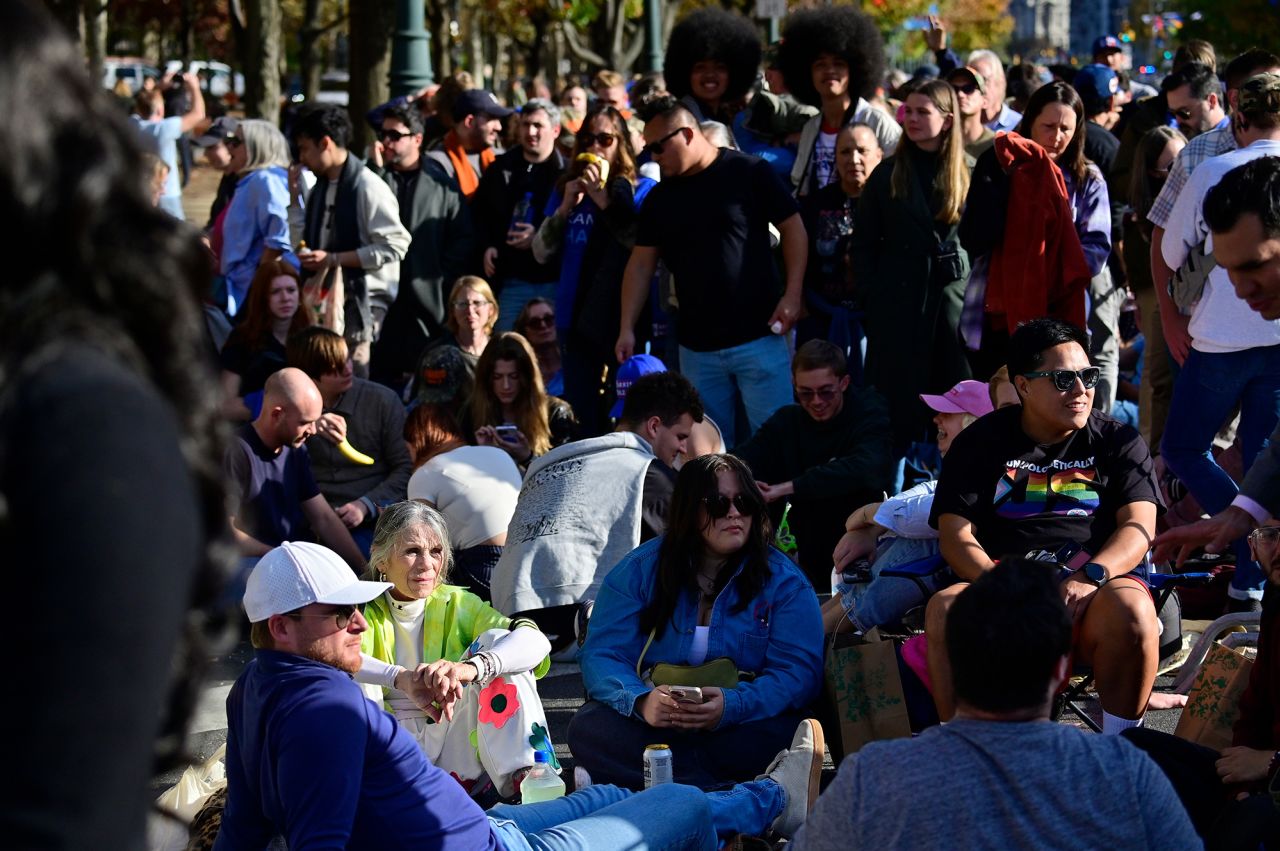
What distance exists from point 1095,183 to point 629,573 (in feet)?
11.7

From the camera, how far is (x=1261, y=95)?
19.2 feet

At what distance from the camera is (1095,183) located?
7559 mm

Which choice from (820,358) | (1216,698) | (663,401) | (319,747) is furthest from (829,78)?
(319,747)

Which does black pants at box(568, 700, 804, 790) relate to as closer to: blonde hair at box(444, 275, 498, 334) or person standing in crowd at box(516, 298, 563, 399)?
blonde hair at box(444, 275, 498, 334)

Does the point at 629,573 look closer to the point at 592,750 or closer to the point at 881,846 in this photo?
the point at 592,750

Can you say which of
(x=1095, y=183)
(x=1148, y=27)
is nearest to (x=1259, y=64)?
(x=1095, y=183)

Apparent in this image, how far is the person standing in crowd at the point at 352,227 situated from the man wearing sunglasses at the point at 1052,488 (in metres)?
4.76

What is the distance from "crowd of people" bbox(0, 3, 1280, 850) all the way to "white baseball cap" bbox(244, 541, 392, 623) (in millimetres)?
13

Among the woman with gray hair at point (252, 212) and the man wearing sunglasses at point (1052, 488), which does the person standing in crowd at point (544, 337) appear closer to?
the woman with gray hair at point (252, 212)

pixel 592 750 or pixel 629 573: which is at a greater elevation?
pixel 629 573

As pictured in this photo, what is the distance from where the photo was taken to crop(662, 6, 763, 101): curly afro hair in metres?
10.0

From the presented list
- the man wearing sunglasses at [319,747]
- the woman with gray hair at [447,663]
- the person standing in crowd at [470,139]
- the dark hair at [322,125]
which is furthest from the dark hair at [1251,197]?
the person standing in crowd at [470,139]

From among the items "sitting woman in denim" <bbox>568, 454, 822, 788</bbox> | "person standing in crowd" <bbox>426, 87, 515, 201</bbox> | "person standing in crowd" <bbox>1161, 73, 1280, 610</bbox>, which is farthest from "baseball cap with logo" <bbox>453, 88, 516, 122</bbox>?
"sitting woman in denim" <bbox>568, 454, 822, 788</bbox>

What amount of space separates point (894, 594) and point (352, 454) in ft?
9.60
